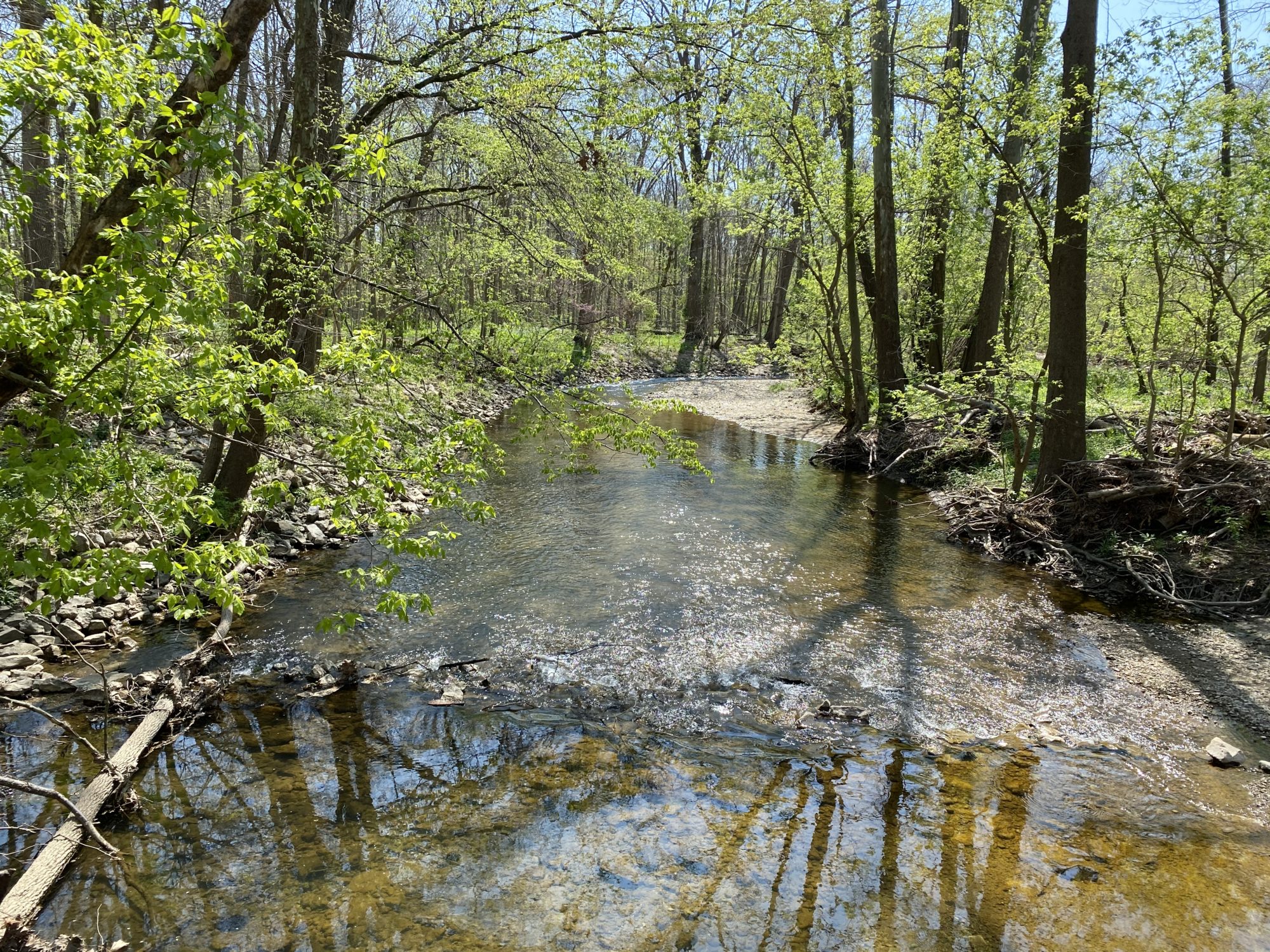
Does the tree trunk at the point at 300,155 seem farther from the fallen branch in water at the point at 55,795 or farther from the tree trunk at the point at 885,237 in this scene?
the tree trunk at the point at 885,237

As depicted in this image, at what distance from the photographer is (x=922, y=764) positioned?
4.80m

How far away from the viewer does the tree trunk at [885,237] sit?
44.5 feet

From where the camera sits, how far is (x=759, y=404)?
23.3m

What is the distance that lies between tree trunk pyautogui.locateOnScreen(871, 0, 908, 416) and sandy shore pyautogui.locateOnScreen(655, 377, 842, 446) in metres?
2.94

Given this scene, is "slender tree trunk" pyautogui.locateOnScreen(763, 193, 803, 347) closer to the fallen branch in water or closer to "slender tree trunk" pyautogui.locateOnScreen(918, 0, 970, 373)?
"slender tree trunk" pyautogui.locateOnScreen(918, 0, 970, 373)

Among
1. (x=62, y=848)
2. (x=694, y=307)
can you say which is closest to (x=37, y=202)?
(x=62, y=848)

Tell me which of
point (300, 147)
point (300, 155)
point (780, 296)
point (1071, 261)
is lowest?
point (1071, 261)

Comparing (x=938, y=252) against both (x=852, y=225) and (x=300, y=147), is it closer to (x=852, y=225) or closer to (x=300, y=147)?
(x=852, y=225)

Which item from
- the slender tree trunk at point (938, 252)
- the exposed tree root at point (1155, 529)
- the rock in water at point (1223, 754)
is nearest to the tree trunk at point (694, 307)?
Answer: the slender tree trunk at point (938, 252)

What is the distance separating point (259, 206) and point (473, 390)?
1632cm

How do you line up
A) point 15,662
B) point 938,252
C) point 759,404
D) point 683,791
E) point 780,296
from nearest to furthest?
1. point 683,791
2. point 15,662
3. point 938,252
4. point 759,404
5. point 780,296

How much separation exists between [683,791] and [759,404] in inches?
773

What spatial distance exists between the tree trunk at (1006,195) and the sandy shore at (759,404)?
4.22 meters

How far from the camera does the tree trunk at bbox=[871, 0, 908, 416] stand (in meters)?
13.6
